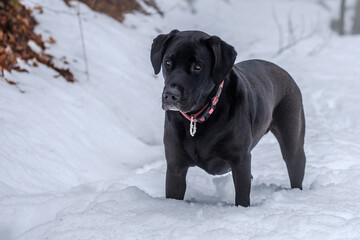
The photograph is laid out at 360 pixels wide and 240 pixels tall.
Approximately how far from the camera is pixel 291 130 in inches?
153

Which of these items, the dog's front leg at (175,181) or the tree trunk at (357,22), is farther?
the tree trunk at (357,22)

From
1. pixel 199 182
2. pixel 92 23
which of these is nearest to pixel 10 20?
pixel 92 23

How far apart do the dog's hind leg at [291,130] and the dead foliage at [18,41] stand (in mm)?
3075

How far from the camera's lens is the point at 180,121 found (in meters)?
3.18

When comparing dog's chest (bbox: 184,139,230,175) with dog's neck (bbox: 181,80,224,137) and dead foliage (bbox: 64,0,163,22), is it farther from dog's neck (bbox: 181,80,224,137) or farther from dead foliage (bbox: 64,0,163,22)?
dead foliage (bbox: 64,0,163,22)

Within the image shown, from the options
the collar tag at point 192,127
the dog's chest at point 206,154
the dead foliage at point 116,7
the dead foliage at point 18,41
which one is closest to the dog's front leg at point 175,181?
the dog's chest at point 206,154

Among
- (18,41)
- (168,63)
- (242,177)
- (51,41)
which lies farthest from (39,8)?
(242,177)

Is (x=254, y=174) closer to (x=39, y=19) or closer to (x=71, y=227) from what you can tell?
(x=71, y=227)

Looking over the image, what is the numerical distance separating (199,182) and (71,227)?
189 centimetres

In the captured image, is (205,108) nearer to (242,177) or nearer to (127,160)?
(242,177)

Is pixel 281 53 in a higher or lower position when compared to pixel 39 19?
lower

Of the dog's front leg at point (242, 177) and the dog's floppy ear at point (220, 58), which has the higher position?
the dog's floppy ear at point (220, 58)

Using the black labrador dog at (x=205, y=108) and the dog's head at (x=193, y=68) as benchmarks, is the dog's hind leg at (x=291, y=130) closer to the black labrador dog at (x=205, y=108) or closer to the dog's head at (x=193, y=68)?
the black labrador dog at (x=205, y=108)

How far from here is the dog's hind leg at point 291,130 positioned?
Answer: 3.91 m
